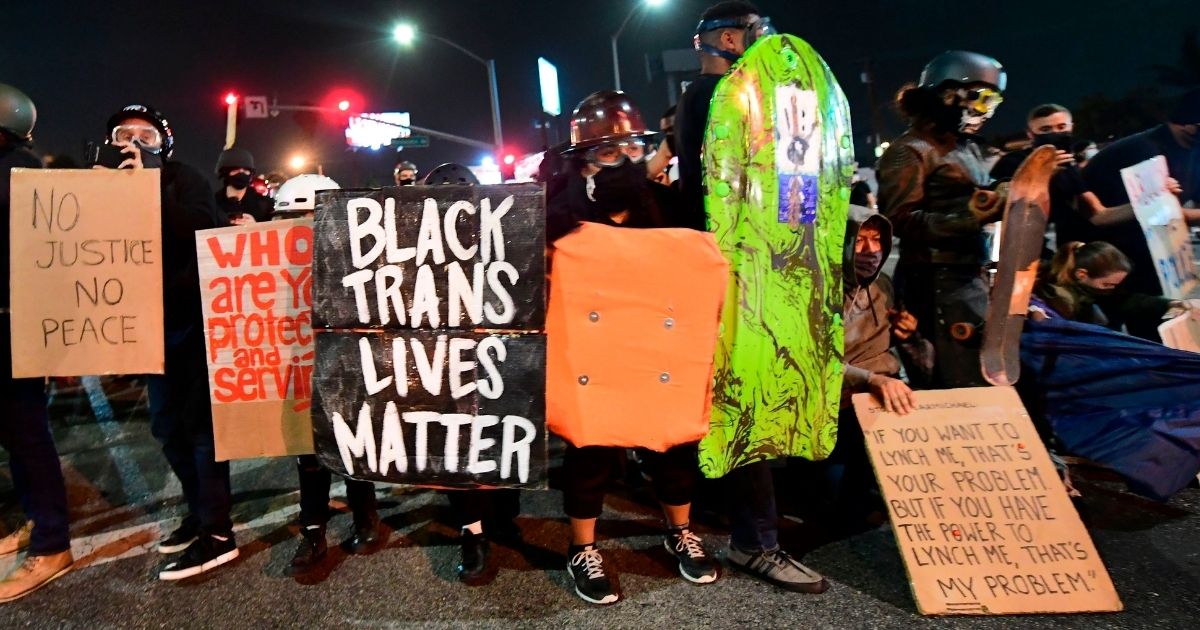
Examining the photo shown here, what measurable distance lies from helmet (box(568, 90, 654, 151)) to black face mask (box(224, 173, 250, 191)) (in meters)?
2.83

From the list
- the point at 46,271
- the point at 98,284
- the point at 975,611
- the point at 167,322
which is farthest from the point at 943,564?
the point at 46,271

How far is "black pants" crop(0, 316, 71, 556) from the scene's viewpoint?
10.0 ft

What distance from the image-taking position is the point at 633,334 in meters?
2.50

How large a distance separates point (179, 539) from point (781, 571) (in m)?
2.70

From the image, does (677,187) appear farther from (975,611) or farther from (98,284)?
(98,284)

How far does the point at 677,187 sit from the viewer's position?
310 centimetres

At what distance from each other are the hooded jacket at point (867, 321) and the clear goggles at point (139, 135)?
3.03 metres

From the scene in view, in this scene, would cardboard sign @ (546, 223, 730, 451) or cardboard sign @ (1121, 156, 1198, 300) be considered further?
cardboard sign @ (1121, 156, 1198, 300)

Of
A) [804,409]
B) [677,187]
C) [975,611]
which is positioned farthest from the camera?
[677,187]

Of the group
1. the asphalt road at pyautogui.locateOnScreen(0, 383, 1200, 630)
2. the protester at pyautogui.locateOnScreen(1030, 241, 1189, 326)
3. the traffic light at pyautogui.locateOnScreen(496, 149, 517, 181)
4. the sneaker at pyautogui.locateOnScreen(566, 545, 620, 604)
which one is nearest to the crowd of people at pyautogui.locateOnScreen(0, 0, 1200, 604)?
the sneaker at pyautogui.locateOnScreen(566, 545, 620, 604)

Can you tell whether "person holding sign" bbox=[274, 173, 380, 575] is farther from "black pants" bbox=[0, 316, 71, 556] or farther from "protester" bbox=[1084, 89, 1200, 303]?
"protester" bbox=[1084, 89, 1200, 303]

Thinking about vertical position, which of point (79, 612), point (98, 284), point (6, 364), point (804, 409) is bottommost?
point (79, 612)

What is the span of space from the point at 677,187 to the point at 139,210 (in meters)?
2.21

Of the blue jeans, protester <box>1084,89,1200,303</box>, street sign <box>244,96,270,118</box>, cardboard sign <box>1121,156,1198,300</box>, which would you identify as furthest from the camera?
street sign <box>244,96,270,118</box>
